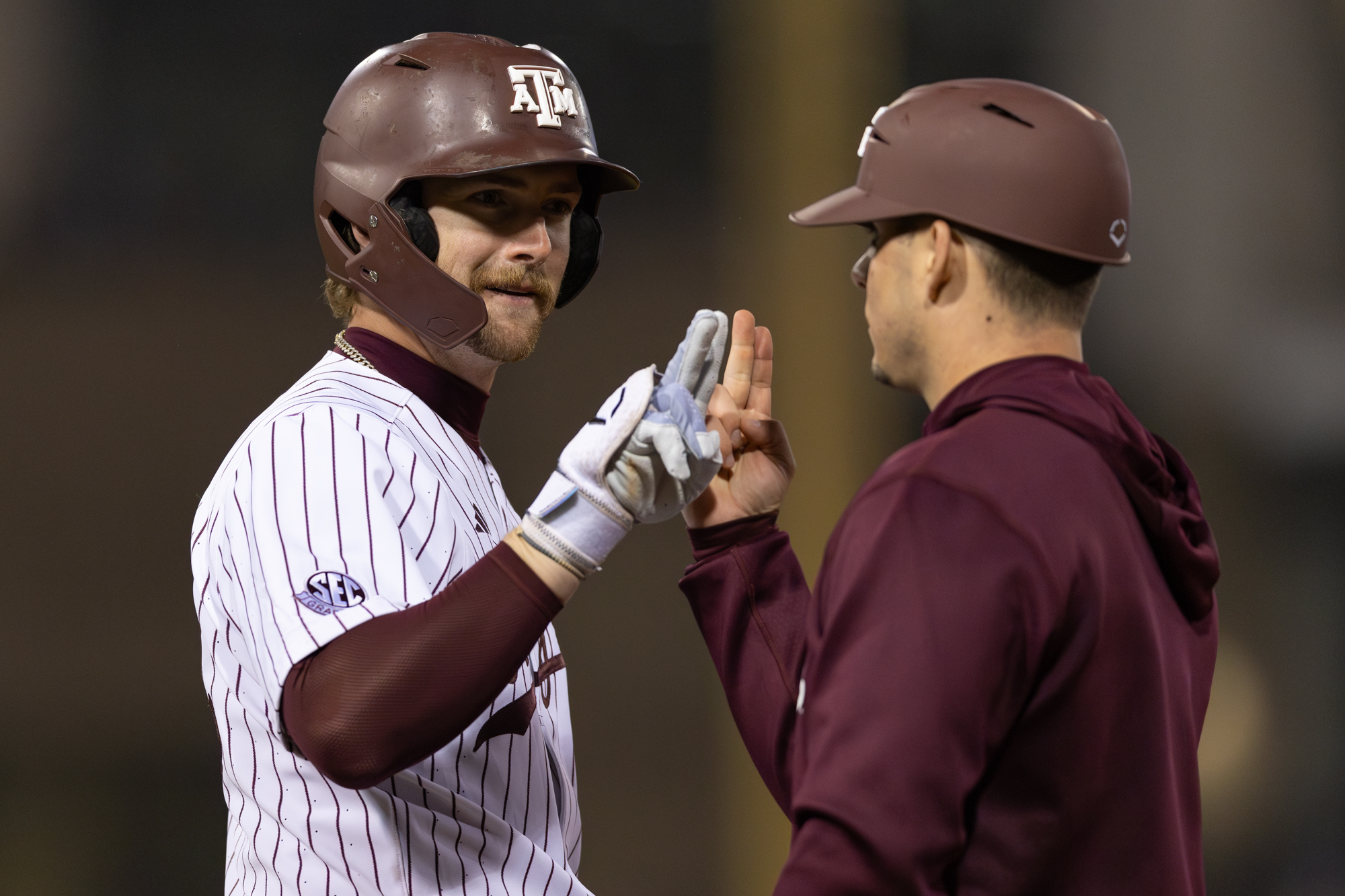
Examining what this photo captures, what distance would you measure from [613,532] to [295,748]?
16.3 inches

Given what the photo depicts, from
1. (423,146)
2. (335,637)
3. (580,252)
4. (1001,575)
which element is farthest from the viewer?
(580,252)

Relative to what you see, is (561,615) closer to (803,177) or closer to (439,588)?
(803,177)

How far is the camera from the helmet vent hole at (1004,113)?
116 centimetres

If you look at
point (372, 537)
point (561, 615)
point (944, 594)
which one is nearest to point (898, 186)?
point (944, 594)

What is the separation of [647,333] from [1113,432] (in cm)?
240

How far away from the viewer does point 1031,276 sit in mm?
1161

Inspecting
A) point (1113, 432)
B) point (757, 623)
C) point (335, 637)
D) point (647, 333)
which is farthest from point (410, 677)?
point (647, 333)

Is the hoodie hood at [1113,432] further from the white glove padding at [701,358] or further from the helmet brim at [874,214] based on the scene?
the white glove padding at [701,358]

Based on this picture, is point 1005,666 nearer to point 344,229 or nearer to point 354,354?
point 354,354

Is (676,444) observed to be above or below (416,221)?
below

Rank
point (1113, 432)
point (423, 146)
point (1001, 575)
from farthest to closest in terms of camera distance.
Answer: point (423, 146), point (1113, 432), point (1001, 575)

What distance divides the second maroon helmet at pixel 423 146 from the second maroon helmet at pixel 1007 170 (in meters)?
0.60

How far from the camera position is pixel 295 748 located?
4.36 ft

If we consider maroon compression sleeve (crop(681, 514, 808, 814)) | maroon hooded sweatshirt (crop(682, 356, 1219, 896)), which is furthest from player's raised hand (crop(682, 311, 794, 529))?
maroon hooded sweatshirt (crop(682, 356, 1219, 896))
